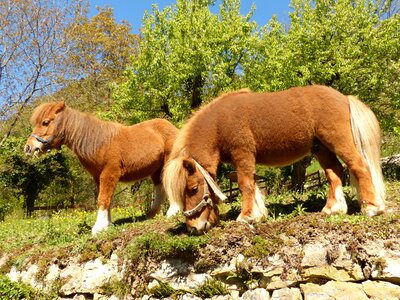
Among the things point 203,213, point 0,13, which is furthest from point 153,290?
point 0,13

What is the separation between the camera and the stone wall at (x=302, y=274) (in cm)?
449

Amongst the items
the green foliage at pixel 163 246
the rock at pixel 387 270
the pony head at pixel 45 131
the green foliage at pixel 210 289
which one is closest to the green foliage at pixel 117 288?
the green foliage at pixel 163 246

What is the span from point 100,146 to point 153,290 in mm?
3041

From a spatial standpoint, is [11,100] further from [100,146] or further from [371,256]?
[371,256]

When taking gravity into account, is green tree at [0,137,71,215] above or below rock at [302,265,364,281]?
above

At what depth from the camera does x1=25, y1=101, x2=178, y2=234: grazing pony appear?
7.26 m

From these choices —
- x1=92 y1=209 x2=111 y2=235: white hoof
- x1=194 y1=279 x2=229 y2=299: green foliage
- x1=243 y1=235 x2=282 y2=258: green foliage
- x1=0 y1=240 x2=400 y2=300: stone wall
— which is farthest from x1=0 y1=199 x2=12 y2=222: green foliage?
x1=243 y1=235 x2=282 y2=258: green foliage

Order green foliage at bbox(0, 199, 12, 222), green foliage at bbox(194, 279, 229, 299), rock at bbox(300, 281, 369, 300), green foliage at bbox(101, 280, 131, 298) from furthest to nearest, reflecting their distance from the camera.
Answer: green foliage at bbox(0, 199, 12, 222)
green foliage at bbox(101, 280, 131, 298)
green foliage at bbox(194, 279, 229, 299)
rock at bbox(300, 281, 369, 300)

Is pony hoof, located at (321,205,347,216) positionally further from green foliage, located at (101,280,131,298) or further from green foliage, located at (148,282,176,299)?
green foliage, located at (101,280,131,298)

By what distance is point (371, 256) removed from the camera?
4.59 meters

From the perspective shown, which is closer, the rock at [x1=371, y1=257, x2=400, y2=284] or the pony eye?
the rock at [x1=371, y1=257, x2=400, y2=284]

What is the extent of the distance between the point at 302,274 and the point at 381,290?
87cm

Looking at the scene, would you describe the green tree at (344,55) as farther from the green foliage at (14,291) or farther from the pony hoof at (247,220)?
the green foliage at (14,291)

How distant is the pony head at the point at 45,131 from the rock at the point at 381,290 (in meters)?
5.70
